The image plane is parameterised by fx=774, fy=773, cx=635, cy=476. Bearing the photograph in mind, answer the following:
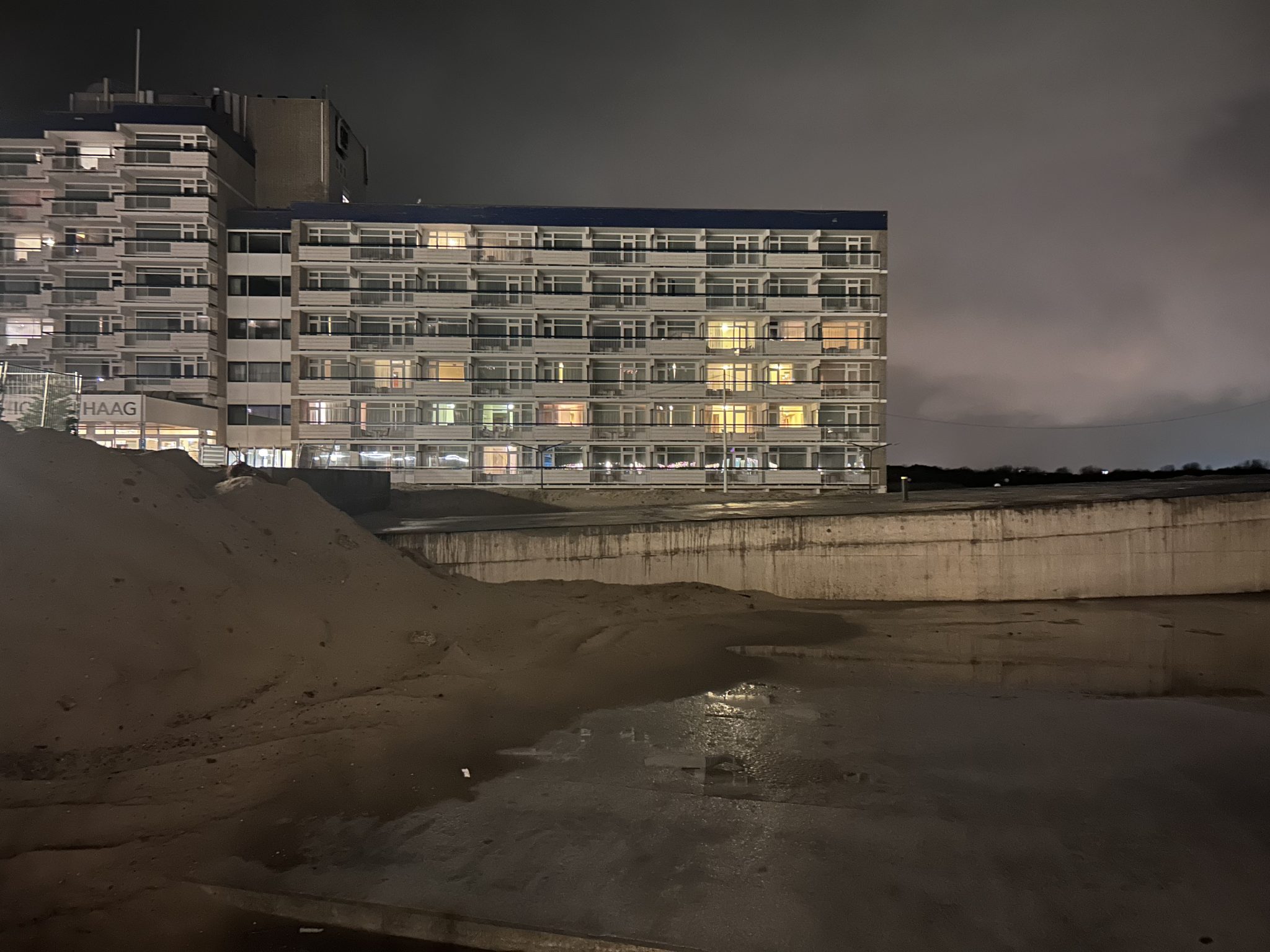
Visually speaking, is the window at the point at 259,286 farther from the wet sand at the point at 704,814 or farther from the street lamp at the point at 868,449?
the wet sand at the point at 704,814

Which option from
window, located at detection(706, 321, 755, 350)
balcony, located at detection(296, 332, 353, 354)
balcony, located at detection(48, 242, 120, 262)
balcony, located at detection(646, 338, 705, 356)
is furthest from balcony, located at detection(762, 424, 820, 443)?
balcony, located at detection(48, 242, 120, 262)

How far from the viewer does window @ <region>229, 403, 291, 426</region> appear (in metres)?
59.6

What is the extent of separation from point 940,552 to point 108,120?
6653 centimetres

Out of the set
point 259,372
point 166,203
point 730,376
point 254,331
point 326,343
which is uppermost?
point 166,203

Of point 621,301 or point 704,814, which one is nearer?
point 704,814

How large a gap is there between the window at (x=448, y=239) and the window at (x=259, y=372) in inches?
581

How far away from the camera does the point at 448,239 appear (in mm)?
Result: 59250

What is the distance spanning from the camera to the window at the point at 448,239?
59062 millimetres

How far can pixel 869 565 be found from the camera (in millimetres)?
22312

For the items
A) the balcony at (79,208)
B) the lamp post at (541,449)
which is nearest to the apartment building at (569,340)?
the lamp post at (541,449)

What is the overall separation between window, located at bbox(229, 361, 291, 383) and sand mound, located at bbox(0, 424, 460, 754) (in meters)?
49.0

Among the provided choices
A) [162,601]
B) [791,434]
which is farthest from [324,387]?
[162,601]

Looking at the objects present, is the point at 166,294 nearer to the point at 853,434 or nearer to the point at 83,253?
the point at 83,253

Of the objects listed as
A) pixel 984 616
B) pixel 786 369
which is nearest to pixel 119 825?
pixel 984 616
